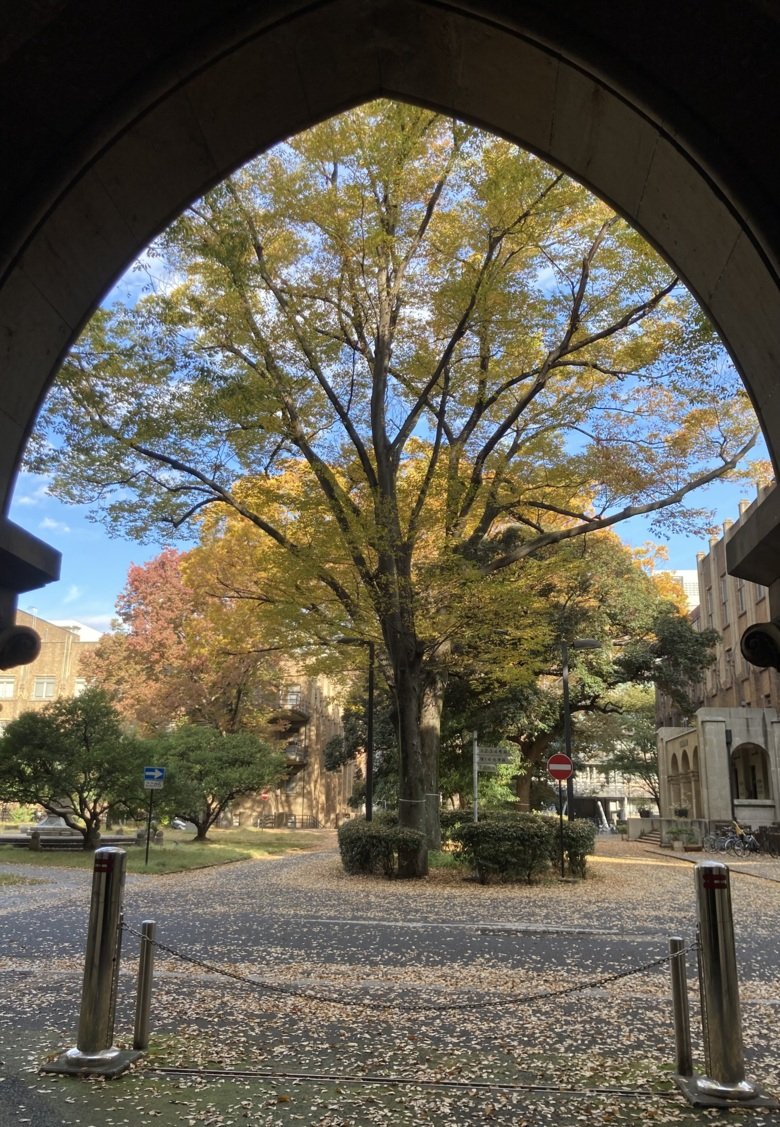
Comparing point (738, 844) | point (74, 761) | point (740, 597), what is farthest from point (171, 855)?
point (740, 597)

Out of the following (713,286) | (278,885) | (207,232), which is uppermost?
(207,232)

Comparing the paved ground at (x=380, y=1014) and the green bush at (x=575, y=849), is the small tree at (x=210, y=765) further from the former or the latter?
the paved ground at (x=380, y=1014)

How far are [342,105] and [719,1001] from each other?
17.7ft

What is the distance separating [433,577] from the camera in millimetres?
15805

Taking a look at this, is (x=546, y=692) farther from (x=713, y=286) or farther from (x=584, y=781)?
(x=584, y=781)

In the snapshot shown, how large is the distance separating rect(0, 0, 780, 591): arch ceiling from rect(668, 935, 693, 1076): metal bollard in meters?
2.40

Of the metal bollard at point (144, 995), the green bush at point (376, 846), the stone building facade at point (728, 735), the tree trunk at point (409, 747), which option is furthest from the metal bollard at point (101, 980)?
the stone building facade at point (728, 735)

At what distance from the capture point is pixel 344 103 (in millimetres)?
4691

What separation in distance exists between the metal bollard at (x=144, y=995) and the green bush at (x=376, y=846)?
1153 cm

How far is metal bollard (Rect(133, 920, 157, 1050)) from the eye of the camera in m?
4.89

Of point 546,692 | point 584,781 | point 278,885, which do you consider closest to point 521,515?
point 278,885

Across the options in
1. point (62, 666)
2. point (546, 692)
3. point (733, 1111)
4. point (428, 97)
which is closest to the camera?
point (733, 1111)

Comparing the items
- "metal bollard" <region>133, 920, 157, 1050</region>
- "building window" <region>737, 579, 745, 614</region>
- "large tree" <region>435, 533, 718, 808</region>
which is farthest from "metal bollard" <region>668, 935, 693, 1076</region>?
"building window" <region>737, 579, 745, 614</region>

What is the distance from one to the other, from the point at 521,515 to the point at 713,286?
566 inches
